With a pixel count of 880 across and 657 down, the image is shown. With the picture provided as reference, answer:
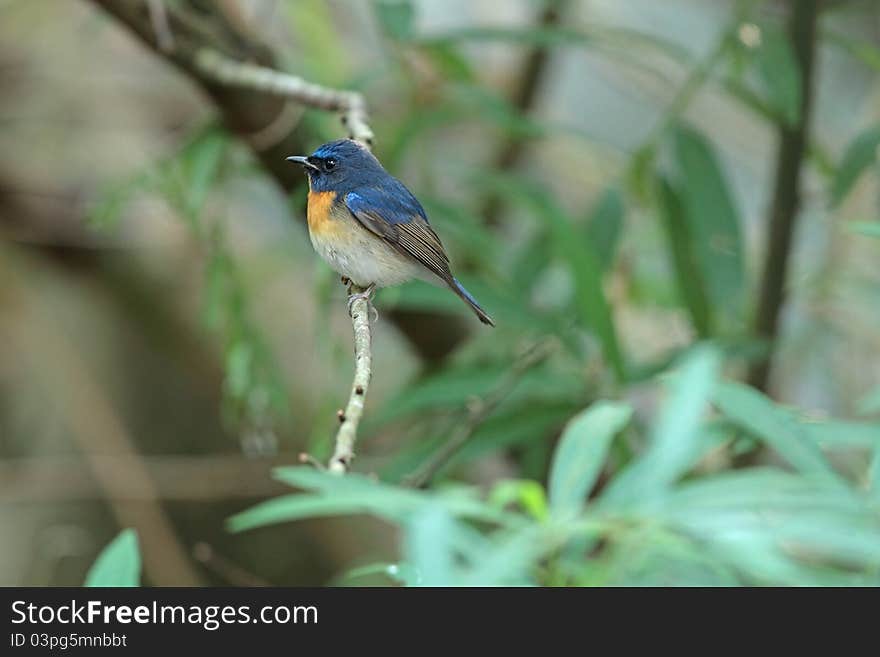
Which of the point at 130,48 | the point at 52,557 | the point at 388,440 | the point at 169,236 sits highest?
the point at 130,48

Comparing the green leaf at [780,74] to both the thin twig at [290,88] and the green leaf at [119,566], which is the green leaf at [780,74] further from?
the green leaf at [119,566]

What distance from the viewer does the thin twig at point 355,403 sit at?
Result: 1.21m

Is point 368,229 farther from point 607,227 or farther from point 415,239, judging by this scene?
point 607,227

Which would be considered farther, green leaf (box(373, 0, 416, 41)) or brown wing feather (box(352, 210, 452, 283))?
green leaf (box(373, 0, 416, 41))

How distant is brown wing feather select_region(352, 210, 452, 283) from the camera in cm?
258

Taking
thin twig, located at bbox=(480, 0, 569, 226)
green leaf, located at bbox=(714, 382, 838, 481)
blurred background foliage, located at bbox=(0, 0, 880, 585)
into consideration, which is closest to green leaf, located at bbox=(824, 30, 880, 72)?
blurred background foliage, located at bbox=(0, 0, 880, 585)

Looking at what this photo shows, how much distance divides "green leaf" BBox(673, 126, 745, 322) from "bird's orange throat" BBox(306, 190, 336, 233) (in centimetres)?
123

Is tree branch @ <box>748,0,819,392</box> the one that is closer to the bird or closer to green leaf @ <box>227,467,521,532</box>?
the bird

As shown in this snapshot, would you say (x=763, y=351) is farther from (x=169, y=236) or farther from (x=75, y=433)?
(x=75, y=433)

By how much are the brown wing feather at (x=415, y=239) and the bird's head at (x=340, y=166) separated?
94 mm

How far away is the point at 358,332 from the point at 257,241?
3.39 meters

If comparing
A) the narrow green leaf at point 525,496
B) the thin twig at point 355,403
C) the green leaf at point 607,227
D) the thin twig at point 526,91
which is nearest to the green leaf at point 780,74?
the green leaf at point 607,227
